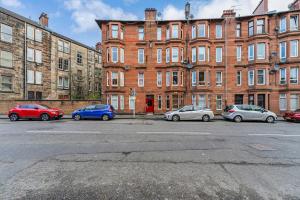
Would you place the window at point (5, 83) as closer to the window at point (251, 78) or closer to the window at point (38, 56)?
the window at point (38, 56)

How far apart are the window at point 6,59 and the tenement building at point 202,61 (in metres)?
14.3

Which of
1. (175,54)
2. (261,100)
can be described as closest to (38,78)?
(175,54)

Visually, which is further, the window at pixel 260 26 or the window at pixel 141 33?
the window at pixel 141 33

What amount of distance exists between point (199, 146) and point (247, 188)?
10.1 ft

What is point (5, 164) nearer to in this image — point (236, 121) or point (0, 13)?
point (236, 121)

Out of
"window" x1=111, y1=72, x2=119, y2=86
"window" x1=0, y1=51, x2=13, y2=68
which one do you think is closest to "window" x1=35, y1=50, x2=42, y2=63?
"window" x1=0, y1=51, x2=13, y2=68

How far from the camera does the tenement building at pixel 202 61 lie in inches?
792

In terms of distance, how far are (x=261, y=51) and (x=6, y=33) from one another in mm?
35416

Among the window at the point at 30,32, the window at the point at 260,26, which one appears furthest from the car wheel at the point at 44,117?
the window at the point at 260,26

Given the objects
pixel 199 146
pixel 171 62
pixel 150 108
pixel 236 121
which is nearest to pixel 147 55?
pixel 171 62

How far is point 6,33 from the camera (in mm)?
22859

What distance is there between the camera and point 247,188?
10.9 feet

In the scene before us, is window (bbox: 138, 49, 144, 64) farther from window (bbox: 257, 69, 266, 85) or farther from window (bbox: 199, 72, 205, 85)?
window (bbox: 257, 69, 266, 85)

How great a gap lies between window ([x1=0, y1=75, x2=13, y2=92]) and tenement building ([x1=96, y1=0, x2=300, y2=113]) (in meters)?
14.5
